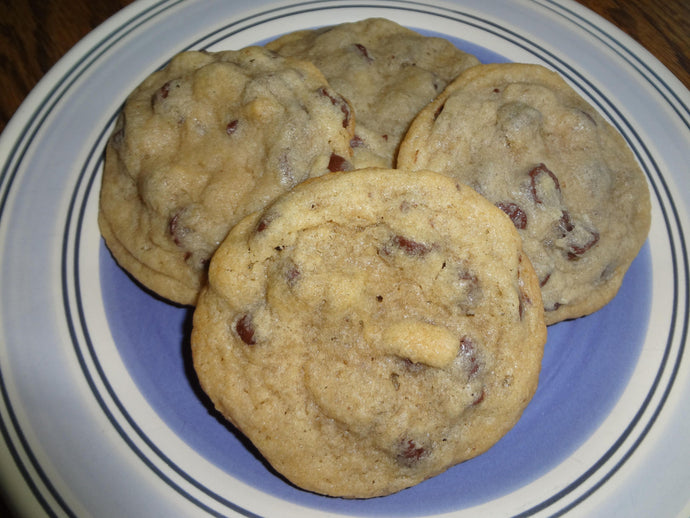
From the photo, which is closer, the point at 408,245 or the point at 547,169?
the point at 408,245

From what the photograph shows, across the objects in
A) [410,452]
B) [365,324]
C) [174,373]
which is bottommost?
[174,373]

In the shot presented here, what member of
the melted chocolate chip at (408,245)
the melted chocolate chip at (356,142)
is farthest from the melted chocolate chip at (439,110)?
the melted chocolate chip at (408,245)

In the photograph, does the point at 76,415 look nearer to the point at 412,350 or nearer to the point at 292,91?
the point at 412,350

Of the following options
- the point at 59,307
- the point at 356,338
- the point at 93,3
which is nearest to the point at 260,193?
the point at 356,338

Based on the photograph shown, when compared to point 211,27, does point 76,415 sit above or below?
below

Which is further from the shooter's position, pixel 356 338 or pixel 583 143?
pixel 583 143

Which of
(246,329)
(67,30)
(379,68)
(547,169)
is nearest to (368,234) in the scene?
(246,329)

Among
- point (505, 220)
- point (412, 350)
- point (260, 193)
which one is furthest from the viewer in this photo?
point (260, 193)

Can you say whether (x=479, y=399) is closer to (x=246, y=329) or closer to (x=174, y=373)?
(x=246, y=329)
